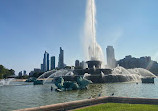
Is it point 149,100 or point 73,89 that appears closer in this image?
point 149,100

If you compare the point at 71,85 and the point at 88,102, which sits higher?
the point at 71,85

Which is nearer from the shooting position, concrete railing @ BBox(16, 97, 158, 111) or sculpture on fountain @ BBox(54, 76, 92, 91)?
concrete railing @ BBox(16, 97, 158, 111)

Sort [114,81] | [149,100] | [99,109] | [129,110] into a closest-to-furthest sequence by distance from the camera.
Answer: [129,110], [99,109], [149,100], [114,81]

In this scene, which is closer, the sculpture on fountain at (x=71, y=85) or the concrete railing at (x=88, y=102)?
the concrete railing at (x=88, y=102)

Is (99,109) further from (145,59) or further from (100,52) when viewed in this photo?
(145,59)

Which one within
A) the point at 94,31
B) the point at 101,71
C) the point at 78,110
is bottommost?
the point at 78,110

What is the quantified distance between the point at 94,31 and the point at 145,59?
6173 inches

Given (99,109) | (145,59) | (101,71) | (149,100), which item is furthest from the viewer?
(145,59)

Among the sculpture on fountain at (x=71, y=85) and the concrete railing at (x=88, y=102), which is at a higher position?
the sculpture on fountain at (x=71, y=85)

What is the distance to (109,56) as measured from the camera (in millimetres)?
196750

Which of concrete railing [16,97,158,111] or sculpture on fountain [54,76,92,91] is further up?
sculpture on fountain [54,76,92,91]

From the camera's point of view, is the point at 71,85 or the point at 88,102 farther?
the point at 71,85

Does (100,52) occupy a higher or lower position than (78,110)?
higher

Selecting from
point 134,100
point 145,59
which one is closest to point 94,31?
point 134,100
